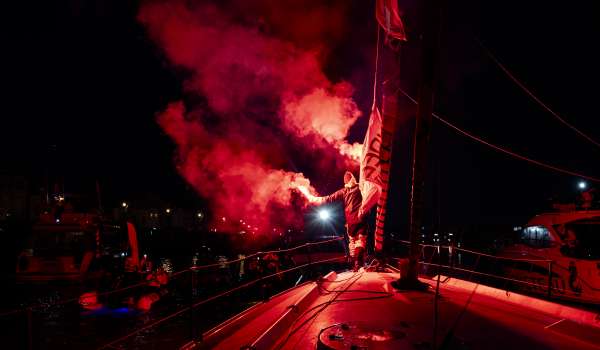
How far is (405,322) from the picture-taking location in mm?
5488

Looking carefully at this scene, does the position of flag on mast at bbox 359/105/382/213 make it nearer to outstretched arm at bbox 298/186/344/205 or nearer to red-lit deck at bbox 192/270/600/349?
outstretched arm at bbox 298/186/344/205

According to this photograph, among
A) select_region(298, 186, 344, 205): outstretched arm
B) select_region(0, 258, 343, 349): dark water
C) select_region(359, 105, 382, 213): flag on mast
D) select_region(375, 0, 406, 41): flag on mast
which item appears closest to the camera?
select_region(375, 0, 406, 41): flag on mast

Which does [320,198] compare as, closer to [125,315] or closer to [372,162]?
[372,162]

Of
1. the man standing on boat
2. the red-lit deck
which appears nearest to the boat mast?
the red-lit deck

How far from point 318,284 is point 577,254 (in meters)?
11.1

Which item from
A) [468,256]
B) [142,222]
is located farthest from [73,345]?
[142,222]

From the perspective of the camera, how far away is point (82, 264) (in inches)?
781

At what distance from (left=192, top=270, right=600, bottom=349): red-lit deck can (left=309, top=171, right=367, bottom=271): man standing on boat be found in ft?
→ 8.18

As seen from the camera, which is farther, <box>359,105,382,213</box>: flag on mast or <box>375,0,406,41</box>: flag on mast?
<box>359,105,382,213</box>: flag on mast

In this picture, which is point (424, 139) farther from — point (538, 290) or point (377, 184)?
point (538, 290)

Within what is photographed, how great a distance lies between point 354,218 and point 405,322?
4.93 meters

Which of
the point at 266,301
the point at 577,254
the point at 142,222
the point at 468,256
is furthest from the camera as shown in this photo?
the point at 142,222

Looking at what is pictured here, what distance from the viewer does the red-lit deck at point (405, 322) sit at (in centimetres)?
484

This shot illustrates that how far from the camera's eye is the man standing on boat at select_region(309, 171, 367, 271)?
33.9 ft
